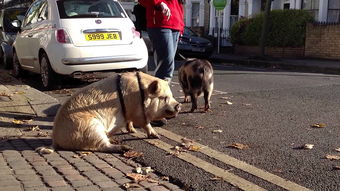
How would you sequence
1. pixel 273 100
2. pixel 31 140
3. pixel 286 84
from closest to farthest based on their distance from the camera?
pixel 31 140 < pixel 273 100 < pixel 286 84

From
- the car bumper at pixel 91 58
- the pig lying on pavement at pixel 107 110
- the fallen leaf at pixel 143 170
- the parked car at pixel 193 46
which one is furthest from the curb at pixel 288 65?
the fallen leaf at pixel 143 170

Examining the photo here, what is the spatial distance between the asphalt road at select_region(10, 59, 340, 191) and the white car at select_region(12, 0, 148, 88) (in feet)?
2.17

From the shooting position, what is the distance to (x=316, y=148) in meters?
4.86

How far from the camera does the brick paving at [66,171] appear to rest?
3.68 meters

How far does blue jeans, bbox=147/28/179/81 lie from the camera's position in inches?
236

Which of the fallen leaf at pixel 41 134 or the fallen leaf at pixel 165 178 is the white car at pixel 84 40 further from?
the fallen leaf at pixel 165 178

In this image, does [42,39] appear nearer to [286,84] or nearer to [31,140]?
[31,140]

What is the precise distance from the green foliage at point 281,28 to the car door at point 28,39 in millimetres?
12228

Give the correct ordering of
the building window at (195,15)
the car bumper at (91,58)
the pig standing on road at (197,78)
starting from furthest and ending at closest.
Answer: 1. the building window at (195,15)
2. the car bumper at (91,58)
3. the pig standing on road at (197,78)

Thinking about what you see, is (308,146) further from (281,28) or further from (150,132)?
(281,28)

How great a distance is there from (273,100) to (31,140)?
4.50 metres

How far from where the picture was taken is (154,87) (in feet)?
15.2

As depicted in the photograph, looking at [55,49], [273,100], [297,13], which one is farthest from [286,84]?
[297,13]

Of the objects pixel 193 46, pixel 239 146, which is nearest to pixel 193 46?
pixel 193 46
